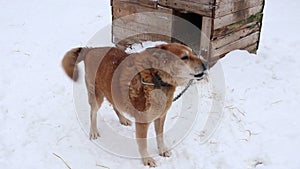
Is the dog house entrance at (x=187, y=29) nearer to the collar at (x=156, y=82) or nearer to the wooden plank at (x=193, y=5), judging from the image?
the wooden plank at (x=193, y=5)

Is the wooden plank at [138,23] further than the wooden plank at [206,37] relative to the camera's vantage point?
Yes

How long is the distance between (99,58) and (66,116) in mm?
998

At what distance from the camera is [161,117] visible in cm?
312

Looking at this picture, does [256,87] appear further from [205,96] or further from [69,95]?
[69,95]

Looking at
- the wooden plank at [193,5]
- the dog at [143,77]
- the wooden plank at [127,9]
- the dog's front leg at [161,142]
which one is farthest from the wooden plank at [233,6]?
the dog's front leg at [161,142]

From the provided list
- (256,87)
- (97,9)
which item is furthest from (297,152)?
(97,9)

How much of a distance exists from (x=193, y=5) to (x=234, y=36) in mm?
851

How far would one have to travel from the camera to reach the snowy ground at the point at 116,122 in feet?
10.5

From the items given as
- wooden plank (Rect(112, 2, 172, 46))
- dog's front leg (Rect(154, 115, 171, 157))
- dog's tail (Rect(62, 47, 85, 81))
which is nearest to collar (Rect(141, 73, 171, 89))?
dog's front leg (Rect(154, 115, 171, 157))

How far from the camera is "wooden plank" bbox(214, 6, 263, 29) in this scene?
4.51 meters

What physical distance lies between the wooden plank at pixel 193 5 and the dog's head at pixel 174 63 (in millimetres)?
1769

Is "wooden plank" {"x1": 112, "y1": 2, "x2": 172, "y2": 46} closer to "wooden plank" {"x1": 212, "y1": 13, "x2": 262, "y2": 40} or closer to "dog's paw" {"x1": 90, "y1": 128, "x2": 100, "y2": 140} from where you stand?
"wooden plank" {"x1": 212, "y1": 13, "x2": 262, "y2": 40}

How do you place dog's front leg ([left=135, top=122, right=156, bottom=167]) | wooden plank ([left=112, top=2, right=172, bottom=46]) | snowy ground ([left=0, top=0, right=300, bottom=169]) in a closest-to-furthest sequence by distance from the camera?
dog's front leg ([left=135, top=122, right=156, bottom=167]) < snowy ground ([left=0, top=0, right=300, bottom=169]) < wooden plank ([left=112, top=2, right=172, bottom=46])

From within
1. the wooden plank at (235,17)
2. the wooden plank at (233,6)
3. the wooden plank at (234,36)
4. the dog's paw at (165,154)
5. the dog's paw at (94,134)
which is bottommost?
the dog's paw at (165,154)
